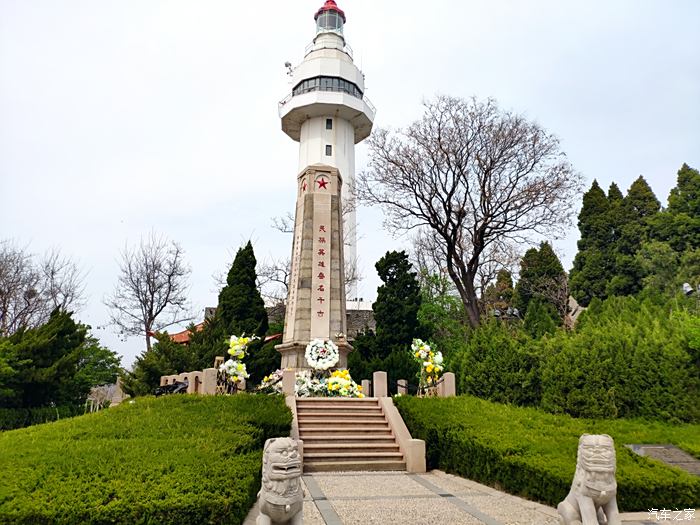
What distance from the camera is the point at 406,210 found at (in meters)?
18.2

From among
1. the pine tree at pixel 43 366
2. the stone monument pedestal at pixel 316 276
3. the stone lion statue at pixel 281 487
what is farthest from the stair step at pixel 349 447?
the pine tree at pixel 43 366

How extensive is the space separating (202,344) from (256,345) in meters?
2.10

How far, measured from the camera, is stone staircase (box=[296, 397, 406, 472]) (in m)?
9.70

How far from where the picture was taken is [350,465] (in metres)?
9.59

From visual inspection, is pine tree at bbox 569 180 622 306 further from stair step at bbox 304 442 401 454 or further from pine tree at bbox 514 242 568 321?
stair step at bbox 304 442 401 454

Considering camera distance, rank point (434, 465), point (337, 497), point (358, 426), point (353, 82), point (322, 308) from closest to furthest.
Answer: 1. point (337, 497)
2. point (434, 465)
3. point (358, 426)
4. point (322, 308)
5. point (353, 82)

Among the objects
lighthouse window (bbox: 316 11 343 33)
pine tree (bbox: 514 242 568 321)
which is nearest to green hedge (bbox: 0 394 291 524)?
pine tree (bbox: 514 242 568 321)

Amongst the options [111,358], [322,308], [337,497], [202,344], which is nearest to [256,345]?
[202,344]

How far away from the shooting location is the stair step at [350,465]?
9438mm

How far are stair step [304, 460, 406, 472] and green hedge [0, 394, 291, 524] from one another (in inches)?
31.9

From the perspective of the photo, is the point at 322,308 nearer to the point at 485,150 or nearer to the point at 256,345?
the point at 256,345

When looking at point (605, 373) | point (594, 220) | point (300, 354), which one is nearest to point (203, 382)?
point (300, 354)

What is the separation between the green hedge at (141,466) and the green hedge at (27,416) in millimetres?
9096

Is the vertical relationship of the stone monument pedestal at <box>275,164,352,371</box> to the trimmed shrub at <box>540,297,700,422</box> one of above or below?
above
